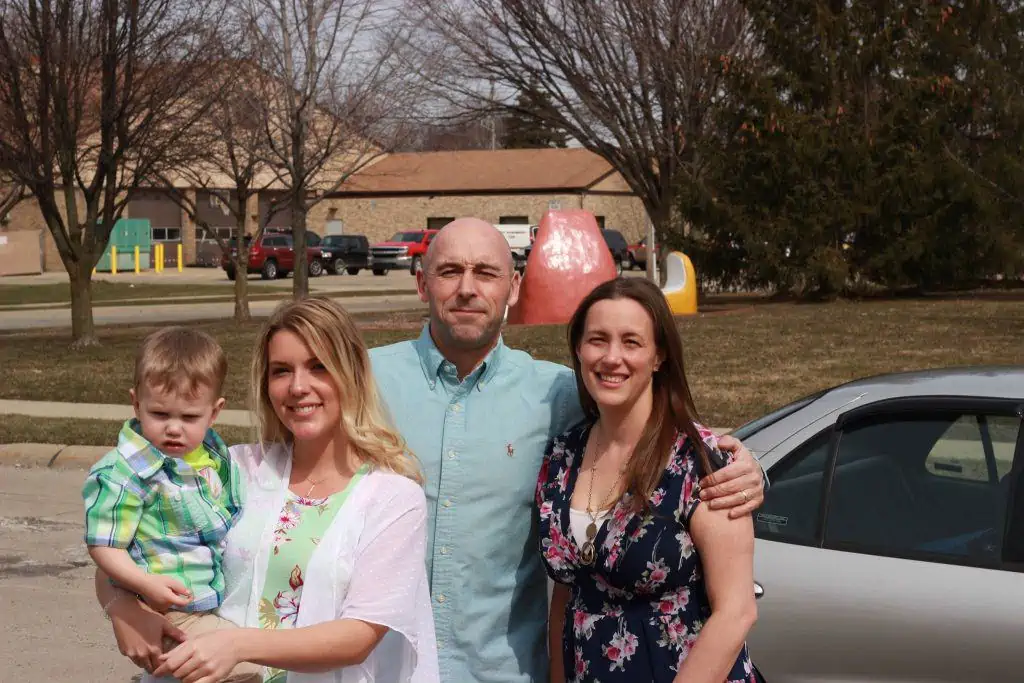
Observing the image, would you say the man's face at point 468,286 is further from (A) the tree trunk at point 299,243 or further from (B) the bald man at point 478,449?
(A) the tree trunk at point 299,243

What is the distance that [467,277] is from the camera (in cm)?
291

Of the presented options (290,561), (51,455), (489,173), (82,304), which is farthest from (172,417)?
(489,173)

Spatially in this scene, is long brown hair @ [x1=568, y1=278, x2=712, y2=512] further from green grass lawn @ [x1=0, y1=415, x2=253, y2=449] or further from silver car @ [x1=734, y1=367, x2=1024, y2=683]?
green grass lawn @ [x1=0, y1=415, x2=253, y2=449]

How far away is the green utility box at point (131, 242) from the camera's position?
182 ft

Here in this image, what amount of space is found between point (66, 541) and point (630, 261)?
45.7 metres

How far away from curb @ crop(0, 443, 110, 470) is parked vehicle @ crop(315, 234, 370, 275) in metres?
39.0

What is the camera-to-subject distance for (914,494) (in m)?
4.12

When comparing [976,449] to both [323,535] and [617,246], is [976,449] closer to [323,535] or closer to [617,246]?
[323,535]

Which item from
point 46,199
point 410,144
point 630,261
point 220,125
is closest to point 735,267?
point 410,144

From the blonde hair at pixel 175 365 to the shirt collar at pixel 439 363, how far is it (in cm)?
53

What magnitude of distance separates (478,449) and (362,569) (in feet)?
1.67

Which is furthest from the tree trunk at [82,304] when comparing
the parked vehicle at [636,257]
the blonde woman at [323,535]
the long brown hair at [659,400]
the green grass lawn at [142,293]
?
the parked vehicle at [636,257]

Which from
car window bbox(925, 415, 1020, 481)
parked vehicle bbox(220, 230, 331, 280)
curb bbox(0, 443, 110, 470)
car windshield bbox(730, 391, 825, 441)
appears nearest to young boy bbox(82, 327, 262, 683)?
car windshield bbox(730, 391, 825, 441)

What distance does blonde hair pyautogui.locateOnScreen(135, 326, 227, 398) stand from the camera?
2.64m
